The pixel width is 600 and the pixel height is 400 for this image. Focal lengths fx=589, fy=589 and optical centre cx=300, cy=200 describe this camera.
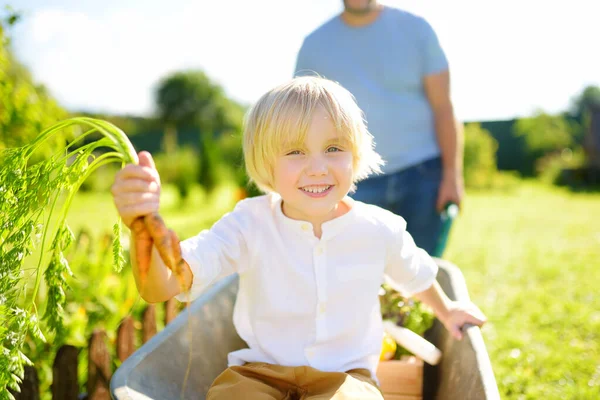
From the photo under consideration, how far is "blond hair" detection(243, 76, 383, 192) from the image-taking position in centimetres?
173

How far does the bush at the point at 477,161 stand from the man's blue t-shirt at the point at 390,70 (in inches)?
488

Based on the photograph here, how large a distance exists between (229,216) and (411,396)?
1058 millimetres

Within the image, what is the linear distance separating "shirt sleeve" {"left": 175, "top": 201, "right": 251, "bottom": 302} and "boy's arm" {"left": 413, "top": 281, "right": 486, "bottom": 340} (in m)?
0.69

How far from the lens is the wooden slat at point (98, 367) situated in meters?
2.36

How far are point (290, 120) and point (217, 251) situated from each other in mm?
443

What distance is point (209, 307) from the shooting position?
220 centimetres

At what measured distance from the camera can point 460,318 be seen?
203cm

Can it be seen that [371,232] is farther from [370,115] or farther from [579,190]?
[579,190]

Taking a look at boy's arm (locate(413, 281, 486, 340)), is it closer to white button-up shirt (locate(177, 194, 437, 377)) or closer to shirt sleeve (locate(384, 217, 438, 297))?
shirt sleeve (locate(384, 217, 438, 297))

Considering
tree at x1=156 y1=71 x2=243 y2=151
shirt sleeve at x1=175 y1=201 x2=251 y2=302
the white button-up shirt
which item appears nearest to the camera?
shirt sleeve at x1=175 y1=201 x2=251 y2=302

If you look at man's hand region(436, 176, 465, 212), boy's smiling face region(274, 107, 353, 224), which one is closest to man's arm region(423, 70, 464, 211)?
man's hand region(436, 176, 465, 212)

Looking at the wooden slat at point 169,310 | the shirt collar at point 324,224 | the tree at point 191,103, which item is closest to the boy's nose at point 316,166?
the shirt collar at point 324,224

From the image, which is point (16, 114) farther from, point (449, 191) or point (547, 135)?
point (547, 135)

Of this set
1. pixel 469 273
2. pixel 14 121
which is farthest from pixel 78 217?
pixel 14 121
